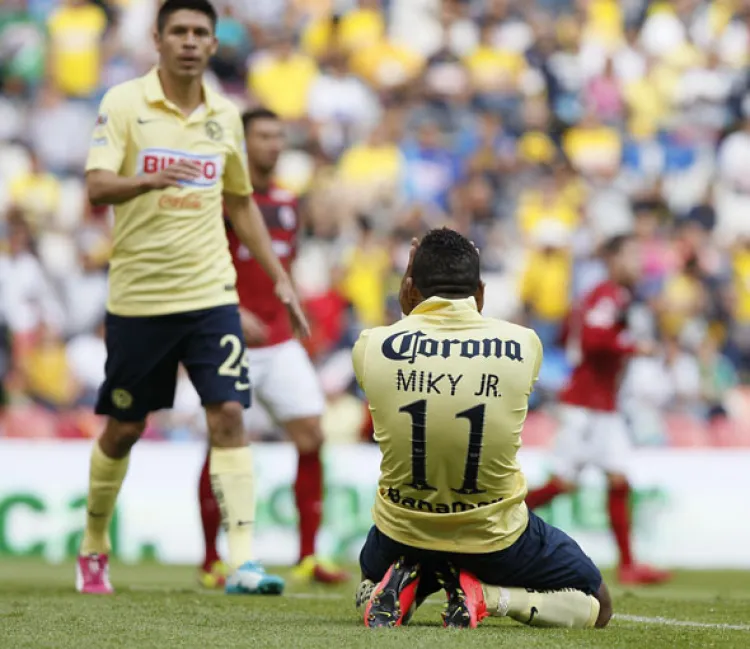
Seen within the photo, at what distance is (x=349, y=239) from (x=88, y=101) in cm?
346

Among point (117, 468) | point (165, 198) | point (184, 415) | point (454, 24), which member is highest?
point (454, 24)

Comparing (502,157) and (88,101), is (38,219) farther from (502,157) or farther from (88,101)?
(502,157)

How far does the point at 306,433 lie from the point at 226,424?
1.73m

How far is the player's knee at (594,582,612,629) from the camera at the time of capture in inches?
215

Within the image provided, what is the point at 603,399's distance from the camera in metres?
10.5

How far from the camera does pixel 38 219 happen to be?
50.1ft

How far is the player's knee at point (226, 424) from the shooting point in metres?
6.94

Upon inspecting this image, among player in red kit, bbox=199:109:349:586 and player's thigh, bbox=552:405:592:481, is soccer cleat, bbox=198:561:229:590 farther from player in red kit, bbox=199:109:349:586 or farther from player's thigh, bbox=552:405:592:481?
player's thigh, bbox=552:405:592:481

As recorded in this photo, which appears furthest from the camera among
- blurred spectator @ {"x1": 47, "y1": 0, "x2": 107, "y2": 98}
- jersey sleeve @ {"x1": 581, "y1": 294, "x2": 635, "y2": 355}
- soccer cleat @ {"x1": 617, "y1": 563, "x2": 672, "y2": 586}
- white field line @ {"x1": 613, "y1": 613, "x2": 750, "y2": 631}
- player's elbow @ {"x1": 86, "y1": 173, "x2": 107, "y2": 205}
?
blurred spectator @ {"x1": 47, "y1": 0, "x2": 107, "y2": 98}

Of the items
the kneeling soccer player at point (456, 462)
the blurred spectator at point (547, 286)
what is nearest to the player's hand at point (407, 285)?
the kneeling soccer player at point (456, 462)

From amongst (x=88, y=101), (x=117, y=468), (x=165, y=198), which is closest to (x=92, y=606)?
(x=117, y=468)

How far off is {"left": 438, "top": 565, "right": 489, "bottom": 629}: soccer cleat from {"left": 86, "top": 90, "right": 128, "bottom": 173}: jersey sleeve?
99.1 inches

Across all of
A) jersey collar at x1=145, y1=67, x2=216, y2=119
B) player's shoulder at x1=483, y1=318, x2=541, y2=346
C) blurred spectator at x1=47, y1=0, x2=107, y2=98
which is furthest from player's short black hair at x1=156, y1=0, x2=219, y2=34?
blurred spectator at x1=47, y1=0, x2=107, y2=98

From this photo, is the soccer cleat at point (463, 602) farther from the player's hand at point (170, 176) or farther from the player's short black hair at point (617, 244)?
the player's short black hair at point (617, 244)
